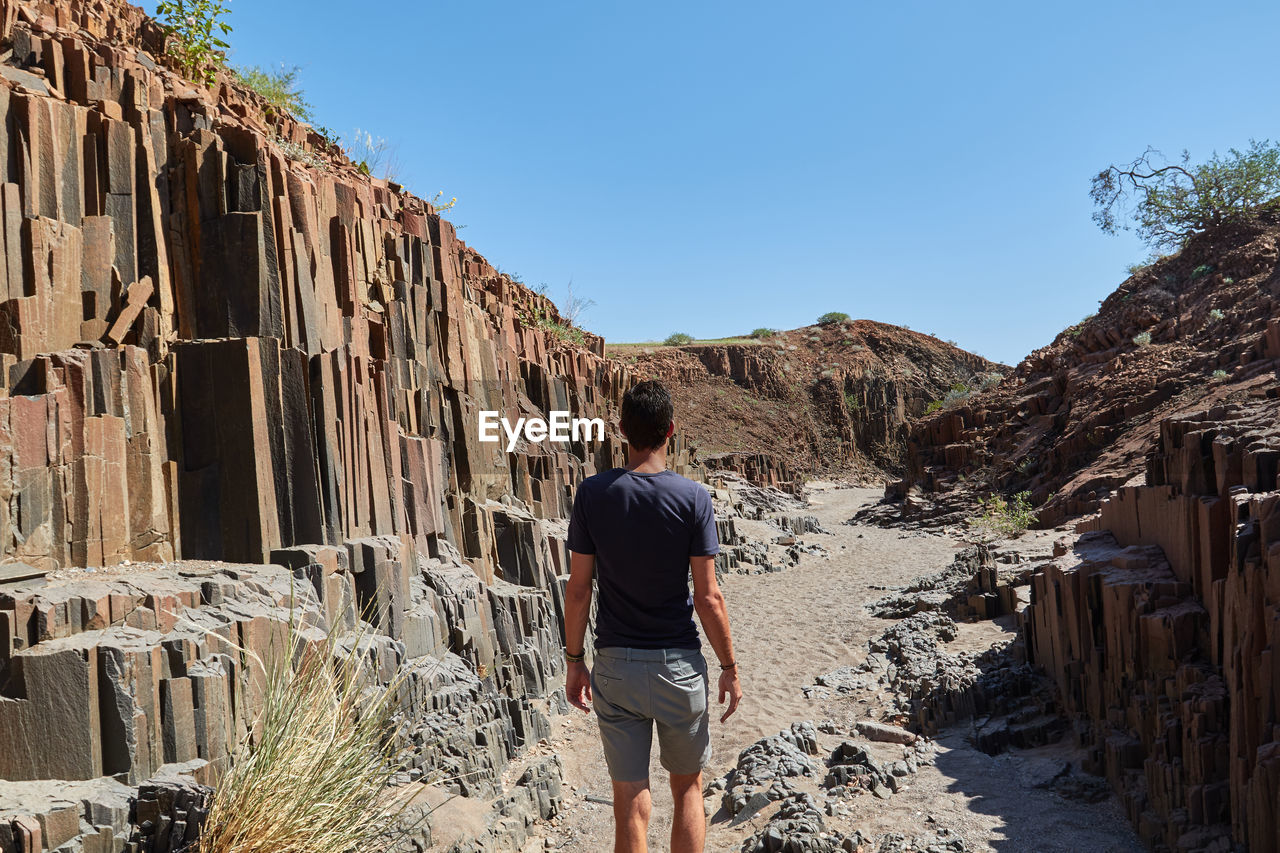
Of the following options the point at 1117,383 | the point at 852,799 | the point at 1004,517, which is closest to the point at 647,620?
the point at 852,799

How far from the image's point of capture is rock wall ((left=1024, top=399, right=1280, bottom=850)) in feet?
14.1

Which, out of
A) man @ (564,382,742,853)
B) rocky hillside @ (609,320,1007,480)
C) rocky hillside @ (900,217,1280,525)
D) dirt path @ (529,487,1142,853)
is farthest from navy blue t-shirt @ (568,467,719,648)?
rocky hillside @ (609,320,1007,480)

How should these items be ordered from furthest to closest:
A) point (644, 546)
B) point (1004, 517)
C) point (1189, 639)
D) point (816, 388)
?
point (816, 388) → point (1004, 517) → point (1189, 639) → point (644, 546)

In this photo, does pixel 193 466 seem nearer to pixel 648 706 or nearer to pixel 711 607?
pixel 648 706

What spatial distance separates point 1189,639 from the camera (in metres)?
5.48

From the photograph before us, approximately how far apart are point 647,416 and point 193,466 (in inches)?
170

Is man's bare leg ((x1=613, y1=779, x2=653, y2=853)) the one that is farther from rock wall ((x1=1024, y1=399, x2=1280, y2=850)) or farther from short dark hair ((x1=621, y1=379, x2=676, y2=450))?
rock wall ((x1=1024, y1=399, x2=1280, y2=850))

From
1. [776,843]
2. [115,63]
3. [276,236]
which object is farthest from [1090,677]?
[115,63]

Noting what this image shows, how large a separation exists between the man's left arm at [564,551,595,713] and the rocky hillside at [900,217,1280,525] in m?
14.6

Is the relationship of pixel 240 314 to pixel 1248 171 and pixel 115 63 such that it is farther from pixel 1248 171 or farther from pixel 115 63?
pixel 1248 171

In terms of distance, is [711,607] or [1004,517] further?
[1004,517]

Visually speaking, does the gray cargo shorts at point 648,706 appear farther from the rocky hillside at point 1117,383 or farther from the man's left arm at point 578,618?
the rocky hillside at point 1117,383

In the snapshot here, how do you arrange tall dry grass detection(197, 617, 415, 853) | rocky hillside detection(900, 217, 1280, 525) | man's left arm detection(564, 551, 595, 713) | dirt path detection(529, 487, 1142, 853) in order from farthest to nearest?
rocky hillside detection(900, 217, 1280, 525)
dirt path detection(529, 487, 1142, 853)
tall dry grass detection(197, 617, 415, 853)
man's left arm detection(564, 551, 595, 713)

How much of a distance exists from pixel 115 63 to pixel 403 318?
3.70 metres
